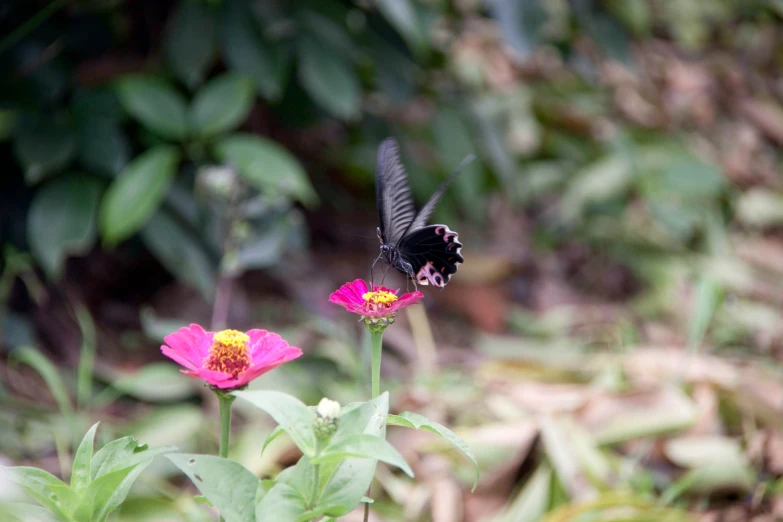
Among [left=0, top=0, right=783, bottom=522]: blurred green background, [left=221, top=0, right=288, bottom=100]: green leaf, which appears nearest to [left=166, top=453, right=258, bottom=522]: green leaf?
[left=0, top=0, right=783, bottom=522]: blurred green background

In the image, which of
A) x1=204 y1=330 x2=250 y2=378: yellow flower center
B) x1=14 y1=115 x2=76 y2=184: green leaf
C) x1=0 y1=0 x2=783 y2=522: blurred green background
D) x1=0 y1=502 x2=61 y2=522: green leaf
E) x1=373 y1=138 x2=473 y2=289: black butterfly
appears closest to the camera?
x1=0 y1=502 x2=61 y2=522: green leaf

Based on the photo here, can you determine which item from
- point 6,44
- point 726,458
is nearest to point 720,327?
point 726,458

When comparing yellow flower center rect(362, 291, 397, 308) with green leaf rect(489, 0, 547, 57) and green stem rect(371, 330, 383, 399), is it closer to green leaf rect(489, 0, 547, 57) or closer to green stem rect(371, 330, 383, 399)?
green stem rect(371, 330, 383, 399)

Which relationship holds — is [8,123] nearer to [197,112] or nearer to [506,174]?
[197,112]

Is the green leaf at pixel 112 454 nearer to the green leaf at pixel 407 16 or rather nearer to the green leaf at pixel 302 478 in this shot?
the green leaf at pixel 302 478

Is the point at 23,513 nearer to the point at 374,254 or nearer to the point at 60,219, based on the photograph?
the point at 60,219

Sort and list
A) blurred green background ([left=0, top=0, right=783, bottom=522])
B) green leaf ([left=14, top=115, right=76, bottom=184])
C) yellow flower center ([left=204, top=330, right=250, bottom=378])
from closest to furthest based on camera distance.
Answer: yellow flower center ([left=204, top=330, right=250, bottom=378]), blurred green background ([left=0, top=0, right=783, bottom=522]), green leaf ([left=14, top=115, right=76, bottom=184])
